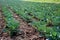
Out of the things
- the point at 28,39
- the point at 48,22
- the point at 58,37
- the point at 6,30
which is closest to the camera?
the point at 58,37

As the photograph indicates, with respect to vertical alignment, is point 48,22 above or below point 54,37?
below

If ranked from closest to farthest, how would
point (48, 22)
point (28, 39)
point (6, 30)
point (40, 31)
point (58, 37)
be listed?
point (58, 37) < point (28, 39) < point (40, 31) < point (6, 30) < point (48, 22)

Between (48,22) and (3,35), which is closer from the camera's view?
(3,35)

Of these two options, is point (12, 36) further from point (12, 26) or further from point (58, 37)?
point (58, 37)

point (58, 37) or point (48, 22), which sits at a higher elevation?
point (58, 37)

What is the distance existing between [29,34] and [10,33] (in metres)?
0.49

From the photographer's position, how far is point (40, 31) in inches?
192

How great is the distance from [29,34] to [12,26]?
1.62ft

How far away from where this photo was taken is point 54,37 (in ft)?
13.3

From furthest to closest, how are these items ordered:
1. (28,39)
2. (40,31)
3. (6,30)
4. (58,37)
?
(6,30)
(40,31)
(28,39)
(58,37)

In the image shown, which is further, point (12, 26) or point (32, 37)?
point (12, 26)

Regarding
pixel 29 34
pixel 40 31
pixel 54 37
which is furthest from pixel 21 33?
pixel 54 37

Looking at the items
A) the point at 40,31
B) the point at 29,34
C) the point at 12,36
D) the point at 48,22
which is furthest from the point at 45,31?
the point at 48,22

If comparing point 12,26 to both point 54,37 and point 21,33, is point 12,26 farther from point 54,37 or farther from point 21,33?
point 54,37
